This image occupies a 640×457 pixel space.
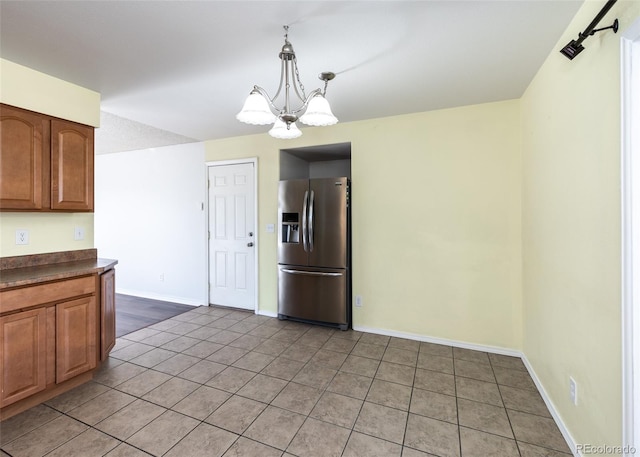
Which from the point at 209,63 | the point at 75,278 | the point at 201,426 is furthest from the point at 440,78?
the point at 75,278

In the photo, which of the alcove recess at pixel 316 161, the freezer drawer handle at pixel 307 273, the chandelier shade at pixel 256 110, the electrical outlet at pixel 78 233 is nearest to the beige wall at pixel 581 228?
the chandelier shade at pixel 256 110

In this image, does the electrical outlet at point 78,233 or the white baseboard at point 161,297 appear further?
the white baseboard at point 161,297

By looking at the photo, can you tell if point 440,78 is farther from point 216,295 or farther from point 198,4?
point 216,295

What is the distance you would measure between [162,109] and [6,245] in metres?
1.76

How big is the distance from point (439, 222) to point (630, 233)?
73.8 inches

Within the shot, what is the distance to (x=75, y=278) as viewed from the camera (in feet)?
7.17

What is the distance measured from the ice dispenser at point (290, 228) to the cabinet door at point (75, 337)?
1999mm

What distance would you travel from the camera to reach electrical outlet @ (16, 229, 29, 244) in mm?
2246

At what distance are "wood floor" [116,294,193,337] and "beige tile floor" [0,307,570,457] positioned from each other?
1.99ft

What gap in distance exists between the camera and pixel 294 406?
2.03 m

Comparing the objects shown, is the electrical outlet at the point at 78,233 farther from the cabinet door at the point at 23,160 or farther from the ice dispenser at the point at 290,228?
the ice dispenser at the point at 290,228

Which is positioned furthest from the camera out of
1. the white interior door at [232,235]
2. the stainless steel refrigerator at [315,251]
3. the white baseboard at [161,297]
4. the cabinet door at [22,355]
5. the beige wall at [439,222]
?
the white baseboard at [161,297]

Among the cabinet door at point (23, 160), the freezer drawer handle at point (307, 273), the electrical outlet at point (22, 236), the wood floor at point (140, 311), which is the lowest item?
the wood floor at point (140, 311)

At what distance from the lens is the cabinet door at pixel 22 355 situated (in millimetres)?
1812
